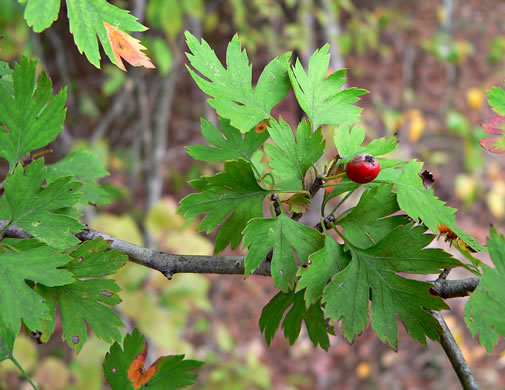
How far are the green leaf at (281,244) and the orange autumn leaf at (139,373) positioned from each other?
25cm

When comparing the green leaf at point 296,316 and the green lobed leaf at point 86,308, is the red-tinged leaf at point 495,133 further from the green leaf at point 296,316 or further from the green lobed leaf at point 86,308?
the green lobed leaf at point 86,308

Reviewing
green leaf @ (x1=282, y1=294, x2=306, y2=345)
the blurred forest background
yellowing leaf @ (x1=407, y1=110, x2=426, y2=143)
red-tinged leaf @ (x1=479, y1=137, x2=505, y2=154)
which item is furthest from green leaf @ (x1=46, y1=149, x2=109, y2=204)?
yellowing leaf @ (x1=407, y1=110, x2=426, y2=143)

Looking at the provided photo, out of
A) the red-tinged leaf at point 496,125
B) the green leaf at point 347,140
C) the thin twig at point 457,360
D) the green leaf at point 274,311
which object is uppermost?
the red-tinged leaf at point 496,125

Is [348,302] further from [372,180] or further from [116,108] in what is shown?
[116,108]

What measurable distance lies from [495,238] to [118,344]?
512 mm

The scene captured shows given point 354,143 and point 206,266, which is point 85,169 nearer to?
point 206,266

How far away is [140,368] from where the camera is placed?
713mm

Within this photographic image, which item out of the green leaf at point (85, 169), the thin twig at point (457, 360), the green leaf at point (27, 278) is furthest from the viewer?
the green leaf at point (85, 169)

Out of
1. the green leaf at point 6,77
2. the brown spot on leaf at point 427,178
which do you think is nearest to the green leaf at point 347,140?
the brown spot on leaf at point 427,178

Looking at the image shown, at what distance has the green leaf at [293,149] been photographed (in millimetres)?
617

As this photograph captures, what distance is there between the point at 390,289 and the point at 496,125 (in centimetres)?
31

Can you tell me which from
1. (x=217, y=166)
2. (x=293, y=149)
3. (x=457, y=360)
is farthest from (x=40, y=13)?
(x=217, y=166)

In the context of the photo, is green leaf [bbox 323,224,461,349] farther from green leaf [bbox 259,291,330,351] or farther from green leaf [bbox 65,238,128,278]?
green leaf [bbox 65,238,128,278]

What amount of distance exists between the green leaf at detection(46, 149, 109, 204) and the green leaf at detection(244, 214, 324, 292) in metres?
0.33
